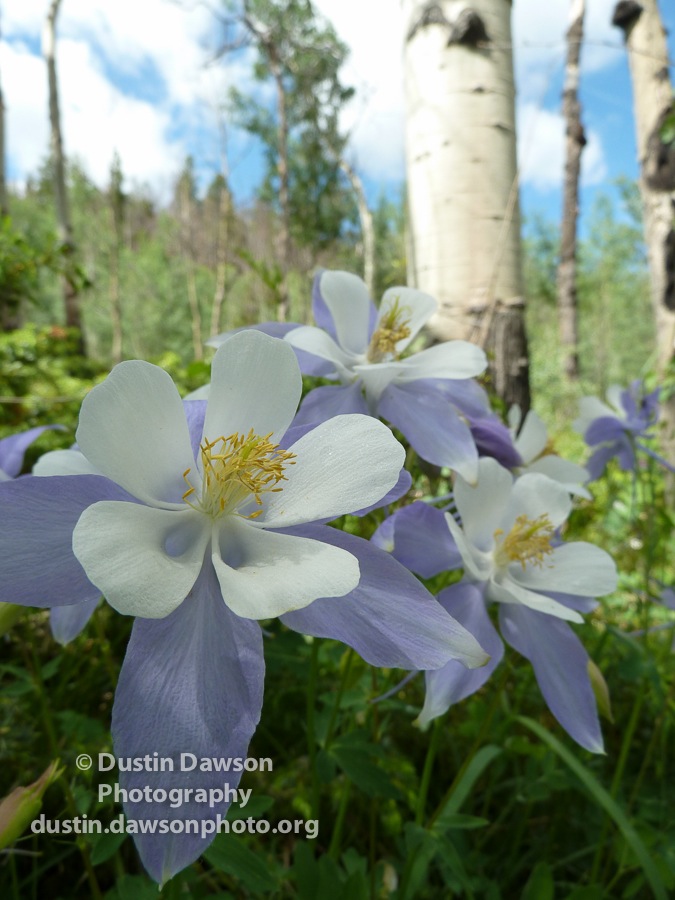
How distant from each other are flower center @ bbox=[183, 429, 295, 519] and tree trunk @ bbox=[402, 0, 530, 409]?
135cm

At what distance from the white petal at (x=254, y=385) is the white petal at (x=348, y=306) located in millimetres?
320

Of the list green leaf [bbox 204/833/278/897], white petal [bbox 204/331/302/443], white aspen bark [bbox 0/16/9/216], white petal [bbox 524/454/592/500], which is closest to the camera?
white petal [bbox 204/331/302/443]

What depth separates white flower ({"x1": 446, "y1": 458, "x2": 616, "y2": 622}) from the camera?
69cm

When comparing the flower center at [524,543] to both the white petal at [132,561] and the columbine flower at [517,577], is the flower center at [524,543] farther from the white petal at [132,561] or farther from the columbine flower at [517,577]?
the white petal at [132,561]

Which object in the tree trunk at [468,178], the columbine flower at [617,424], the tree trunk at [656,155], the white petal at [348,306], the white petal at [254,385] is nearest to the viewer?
the white petal at [254,385]

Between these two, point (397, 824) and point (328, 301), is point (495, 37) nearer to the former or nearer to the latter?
point (328, 301)

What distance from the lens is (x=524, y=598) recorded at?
646 millimetres

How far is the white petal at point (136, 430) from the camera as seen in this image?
439 mm

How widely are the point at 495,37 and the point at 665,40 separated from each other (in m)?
3.42

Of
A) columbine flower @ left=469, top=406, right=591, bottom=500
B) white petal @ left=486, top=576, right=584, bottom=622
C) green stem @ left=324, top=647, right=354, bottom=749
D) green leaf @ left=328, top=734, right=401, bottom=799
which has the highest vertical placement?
columbine flower @ left=469, top=406, right=591, bottom=500

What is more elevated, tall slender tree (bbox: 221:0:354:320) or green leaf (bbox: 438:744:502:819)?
tall slender tree (bbox: 221:0:354:320)

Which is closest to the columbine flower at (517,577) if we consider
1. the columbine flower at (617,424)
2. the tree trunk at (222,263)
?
the columbine flower at (617,424)

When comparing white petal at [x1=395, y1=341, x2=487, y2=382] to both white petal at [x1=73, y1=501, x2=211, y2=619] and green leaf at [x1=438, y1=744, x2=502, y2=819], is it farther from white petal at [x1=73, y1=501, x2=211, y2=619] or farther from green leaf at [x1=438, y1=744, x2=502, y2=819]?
green leaf at [x1=438, y1=744, x2=502, y2=819]
